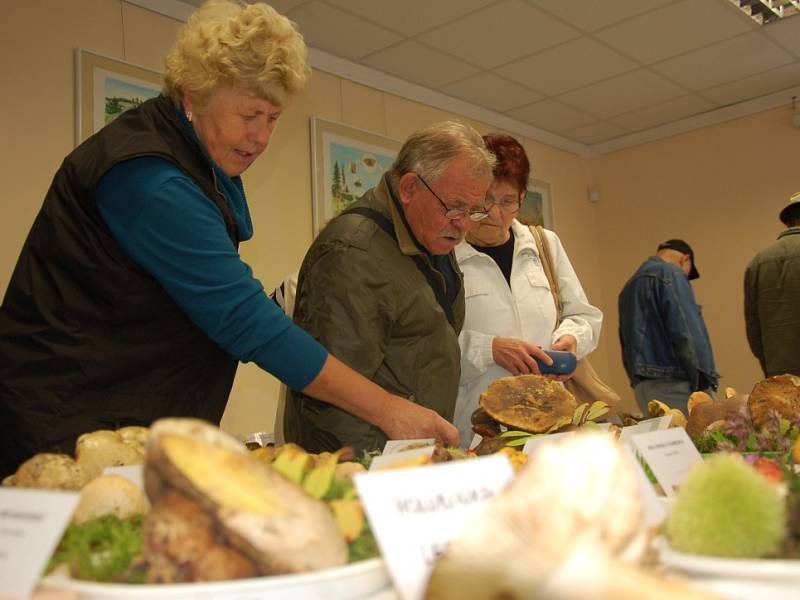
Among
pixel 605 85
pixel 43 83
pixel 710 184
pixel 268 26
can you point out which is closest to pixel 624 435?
pixel 268 26

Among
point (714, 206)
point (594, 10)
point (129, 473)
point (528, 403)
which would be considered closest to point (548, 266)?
point (528, 403)

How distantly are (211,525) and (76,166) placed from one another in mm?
1083

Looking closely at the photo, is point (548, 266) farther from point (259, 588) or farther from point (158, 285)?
point (259, 588)

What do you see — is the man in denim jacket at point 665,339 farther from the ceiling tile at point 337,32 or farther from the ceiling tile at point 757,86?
the ceiling tile at point 757,86

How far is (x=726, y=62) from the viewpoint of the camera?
5340 mm

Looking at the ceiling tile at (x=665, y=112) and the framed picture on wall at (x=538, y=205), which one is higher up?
the ceiling tile at (x=665, y=112)

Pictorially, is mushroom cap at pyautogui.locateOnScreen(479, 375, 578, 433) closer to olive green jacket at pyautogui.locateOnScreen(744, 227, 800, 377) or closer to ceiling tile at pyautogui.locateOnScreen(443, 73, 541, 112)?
olive green jacket at pyautogui.locateOnScreen(744, 227, 800, 377)

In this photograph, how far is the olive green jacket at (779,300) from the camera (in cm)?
377

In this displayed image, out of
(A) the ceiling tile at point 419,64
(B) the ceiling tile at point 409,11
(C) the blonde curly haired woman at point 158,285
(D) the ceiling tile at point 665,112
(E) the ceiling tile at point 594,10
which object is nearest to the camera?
(C) the blonde curly haired woman at point 158,285

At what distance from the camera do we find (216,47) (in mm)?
1575

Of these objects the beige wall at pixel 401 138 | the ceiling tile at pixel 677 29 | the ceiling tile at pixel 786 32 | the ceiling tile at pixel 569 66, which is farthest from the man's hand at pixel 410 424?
the ceiling tile at pixel 786 32

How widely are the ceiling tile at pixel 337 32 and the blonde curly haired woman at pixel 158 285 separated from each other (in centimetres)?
270

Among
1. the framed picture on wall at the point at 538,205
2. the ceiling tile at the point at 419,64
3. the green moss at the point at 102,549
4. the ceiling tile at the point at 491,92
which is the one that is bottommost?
the green moss at the point at 102,549

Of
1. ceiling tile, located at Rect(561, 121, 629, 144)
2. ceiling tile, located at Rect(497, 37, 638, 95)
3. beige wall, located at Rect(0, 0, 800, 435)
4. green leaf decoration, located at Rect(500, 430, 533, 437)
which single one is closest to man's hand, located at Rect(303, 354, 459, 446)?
green leaf decoration, located at Rect(500, 430, 533, 437)
